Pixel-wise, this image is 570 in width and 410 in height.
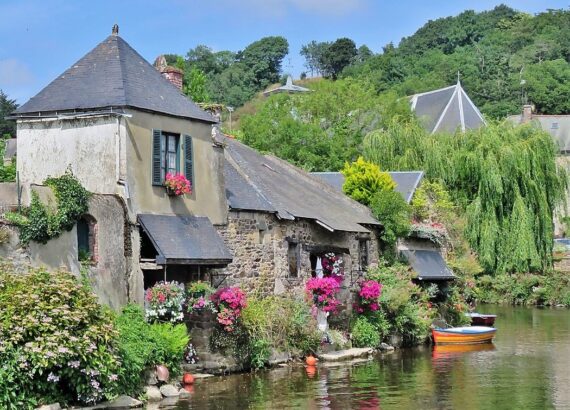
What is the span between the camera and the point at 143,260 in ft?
67.4

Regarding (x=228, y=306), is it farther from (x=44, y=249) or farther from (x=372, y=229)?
(x=372, y=229)

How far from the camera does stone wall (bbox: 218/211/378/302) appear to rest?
23.5 metres

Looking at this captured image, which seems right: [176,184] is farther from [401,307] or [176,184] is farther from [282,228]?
[401,307]

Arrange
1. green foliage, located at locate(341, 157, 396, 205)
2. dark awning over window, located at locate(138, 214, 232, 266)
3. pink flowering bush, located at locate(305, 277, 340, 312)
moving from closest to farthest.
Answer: dark awning over window, located at locate(138, 214, 232, 266)
pink flowering bush, located at locate(305, 277, 340, 312)
green foliage, located at locate(341, 157, 396, 205)

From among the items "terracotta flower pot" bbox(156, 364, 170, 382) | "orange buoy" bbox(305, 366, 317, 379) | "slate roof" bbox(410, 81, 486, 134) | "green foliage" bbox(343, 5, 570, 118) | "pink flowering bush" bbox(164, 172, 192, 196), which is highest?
"green foliage" bbox(343, 5, 570, 118)

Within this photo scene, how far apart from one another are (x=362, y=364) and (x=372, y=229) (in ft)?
A: 22.1

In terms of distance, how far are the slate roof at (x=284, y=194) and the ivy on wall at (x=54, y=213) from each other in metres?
5.35

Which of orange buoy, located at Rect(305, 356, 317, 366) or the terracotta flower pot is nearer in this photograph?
the terracotta flower pot

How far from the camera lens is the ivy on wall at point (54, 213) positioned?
18016 millimetres

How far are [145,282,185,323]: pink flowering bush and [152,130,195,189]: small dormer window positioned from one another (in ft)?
8.49

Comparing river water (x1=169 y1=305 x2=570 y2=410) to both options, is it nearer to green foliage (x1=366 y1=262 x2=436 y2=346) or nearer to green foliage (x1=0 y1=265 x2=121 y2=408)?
green foliage (x1=366 y1=262 x2=436 y2=346)

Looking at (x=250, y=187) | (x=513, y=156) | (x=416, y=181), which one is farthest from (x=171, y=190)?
(x=513, y=156)

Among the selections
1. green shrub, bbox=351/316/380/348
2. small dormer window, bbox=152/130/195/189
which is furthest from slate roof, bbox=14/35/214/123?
green shrub, bbox=351/316/380/348

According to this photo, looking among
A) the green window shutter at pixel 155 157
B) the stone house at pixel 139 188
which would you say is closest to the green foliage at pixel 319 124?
the stone house at pixel 139 188
